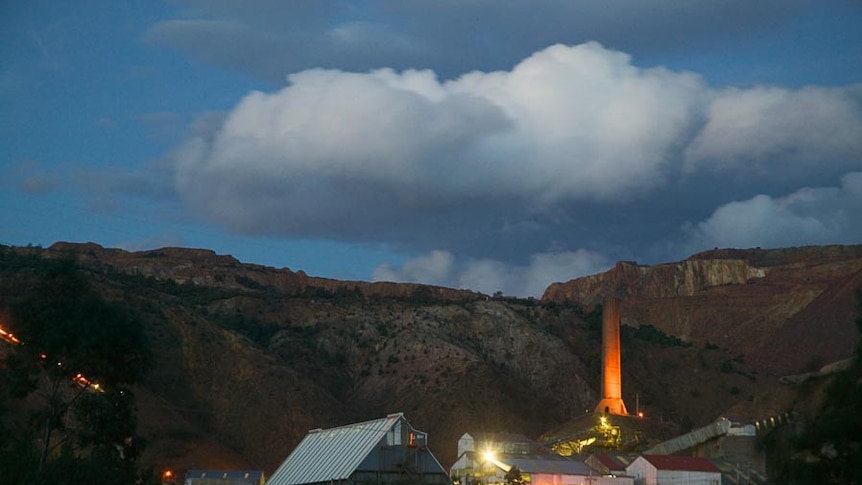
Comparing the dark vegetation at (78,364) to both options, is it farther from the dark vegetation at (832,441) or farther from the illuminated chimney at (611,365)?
the illuminated chimney at (611,365)

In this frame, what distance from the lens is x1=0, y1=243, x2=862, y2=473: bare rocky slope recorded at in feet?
349

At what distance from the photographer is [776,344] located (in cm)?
17350

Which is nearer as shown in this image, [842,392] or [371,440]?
[842,392]

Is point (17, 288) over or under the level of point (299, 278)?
under

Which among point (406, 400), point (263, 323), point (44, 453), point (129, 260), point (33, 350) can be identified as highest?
point (129, 260)

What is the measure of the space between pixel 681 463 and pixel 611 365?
150 ft

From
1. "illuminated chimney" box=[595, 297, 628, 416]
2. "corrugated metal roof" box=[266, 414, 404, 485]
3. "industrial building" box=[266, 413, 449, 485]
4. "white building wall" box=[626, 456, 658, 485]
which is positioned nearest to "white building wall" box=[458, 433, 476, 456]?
"white building wall" box=[626, 456, 658, 485]

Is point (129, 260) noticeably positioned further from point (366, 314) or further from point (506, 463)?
point (506, 463)

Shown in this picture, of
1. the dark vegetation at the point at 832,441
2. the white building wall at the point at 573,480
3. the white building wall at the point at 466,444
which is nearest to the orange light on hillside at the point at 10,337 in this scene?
the white building wall at the point at 573,480

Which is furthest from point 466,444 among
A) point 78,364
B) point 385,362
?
point 78,364

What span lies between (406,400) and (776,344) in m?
77.4

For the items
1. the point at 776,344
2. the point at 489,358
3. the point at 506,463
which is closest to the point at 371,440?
the point at 506,463

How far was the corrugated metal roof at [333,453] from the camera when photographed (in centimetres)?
6869

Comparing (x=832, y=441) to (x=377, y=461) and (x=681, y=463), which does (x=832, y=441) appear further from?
(x=681, y=463)
